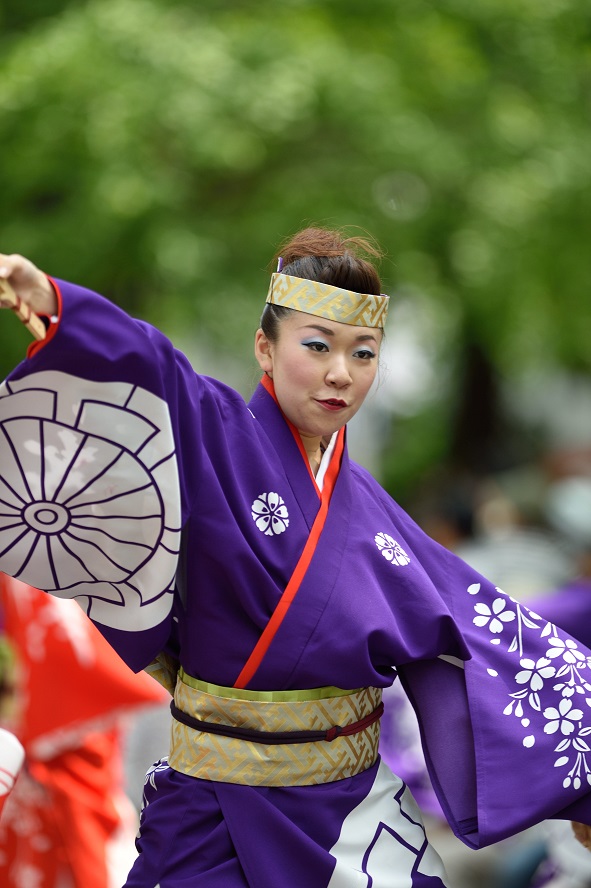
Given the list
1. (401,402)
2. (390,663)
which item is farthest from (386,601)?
(401,402)

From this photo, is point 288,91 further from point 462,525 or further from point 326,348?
point 326,348

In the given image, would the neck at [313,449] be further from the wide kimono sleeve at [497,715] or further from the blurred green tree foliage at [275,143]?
the blurred green tree foliage at [275,143]

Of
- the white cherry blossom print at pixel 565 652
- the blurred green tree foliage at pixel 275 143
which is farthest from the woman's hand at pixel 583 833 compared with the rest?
the blurred green tree foliage at pixel 275 143

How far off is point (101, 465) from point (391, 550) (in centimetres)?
63

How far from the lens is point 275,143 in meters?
7.30

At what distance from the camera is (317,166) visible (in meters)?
7.37

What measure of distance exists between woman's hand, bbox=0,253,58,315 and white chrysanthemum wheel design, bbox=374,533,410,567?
2.69ft

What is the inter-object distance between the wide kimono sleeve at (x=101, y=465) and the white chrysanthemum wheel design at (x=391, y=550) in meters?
0.43

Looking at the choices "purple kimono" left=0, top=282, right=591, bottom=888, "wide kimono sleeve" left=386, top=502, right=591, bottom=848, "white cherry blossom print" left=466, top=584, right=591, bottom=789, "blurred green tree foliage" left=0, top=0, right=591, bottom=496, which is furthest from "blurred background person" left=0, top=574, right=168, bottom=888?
"blurred green tree foliage" left=0, top=0, right=591, bottom=496

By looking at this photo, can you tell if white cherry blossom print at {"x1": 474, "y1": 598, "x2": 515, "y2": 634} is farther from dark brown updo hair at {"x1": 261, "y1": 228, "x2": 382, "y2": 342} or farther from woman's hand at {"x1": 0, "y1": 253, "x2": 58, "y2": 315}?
woman's hand at {"x1": 0, "y1": 253, "x2": 58, "y2": 315}

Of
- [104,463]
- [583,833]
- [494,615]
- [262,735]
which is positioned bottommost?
[583,833]

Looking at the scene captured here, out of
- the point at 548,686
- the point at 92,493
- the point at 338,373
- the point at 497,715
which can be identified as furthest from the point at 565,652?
the point at 92,493

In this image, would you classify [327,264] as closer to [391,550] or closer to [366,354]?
[366,354]

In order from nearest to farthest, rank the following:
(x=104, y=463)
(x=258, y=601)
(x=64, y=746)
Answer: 1. (x=104, y=463)
2. (x=258, y=601)
3. (x=64, y=746)
